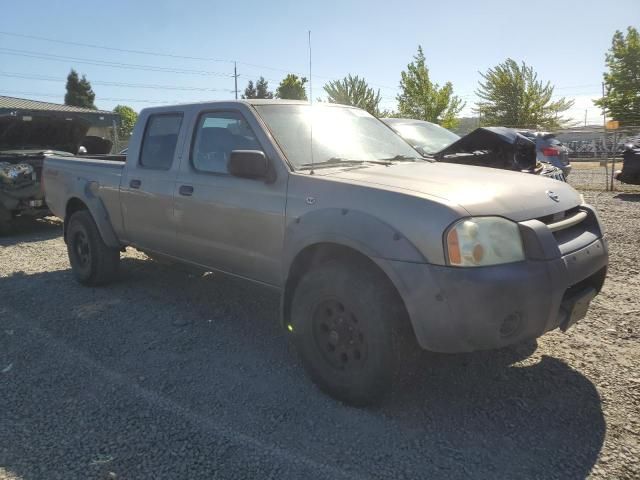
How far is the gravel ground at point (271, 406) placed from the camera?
2.48 metres

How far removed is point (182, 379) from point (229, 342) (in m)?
0.66

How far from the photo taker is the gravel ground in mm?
2480

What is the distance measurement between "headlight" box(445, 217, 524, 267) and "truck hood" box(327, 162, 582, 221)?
6 cm

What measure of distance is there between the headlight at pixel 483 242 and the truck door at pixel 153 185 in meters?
2.57

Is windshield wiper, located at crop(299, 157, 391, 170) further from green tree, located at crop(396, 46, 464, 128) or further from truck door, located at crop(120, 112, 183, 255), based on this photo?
green tree, located at crop(396, 46, 464, 128)

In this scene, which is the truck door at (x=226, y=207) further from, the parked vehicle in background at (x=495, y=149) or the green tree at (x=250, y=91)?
the green tree at (x=250, y=91)

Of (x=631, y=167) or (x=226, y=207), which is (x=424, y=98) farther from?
(x=226, y=207)

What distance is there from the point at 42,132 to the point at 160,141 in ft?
20.0

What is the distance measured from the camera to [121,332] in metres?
4.22

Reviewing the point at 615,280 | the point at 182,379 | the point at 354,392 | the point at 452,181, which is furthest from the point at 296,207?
the point at 615,280

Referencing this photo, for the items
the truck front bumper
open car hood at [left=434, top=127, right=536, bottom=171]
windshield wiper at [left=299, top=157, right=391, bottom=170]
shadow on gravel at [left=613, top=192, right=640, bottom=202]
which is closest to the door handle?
windshield wiper at [left=299, top=157, right=391, bottom=170]

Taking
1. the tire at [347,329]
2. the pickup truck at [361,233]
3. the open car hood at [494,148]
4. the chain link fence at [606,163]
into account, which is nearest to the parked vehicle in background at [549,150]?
the chain link fence at [606,163]

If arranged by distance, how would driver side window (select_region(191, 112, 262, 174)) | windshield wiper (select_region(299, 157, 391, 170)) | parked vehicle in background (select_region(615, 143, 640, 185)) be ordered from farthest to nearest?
1. parked vehicle in background (select_region(615, 143, 640, 185))
2. driver side window (select_region(191, 112, 262, 174))
3. windshield wiper (select_region(299, 157, 391, 170))

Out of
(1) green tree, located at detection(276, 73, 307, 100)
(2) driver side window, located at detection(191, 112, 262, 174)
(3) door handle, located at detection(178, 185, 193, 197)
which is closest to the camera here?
(2) driver side window, located at detection(191, 112, 262, 174)
